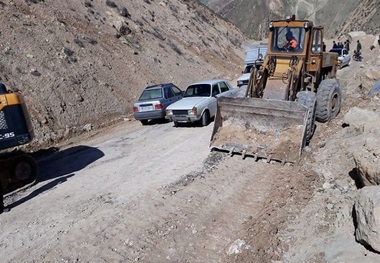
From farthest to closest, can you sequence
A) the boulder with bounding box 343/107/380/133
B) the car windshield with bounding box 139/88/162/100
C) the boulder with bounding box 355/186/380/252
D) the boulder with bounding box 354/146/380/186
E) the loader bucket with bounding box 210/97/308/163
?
1. the car windshield with bounding box 139/88/162/100
2. the loader bucket with bounding box 210/97/308/163
3. the boulder with bounding box 343/107/380/133
4. the boulder with bounding box 354/146/380/186
5. the boulder with bounding box 355/186/380/252

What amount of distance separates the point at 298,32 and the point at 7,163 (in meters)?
8.94

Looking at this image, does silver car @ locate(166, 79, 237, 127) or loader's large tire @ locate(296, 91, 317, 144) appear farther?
silver car @ locate(166, 79, 237, 127)

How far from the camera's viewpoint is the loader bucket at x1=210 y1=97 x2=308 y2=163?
10273 millimetres

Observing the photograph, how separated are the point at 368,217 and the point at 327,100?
719 cm

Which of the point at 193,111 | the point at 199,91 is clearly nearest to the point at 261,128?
the point at 193,111

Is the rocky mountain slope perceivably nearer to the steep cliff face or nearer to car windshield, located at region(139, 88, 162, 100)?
car windshield, located at region(139, 88, 162, 100)

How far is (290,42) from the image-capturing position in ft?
41.5

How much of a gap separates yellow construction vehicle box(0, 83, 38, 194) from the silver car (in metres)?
5.81

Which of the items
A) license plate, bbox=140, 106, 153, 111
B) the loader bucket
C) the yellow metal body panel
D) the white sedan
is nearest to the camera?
the yellow metal body panel

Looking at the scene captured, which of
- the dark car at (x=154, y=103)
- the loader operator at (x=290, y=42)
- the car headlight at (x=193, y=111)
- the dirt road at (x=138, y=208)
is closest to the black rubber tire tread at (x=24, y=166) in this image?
the dirt road at (x=138, y=208)

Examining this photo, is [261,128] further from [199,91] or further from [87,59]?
[87,59]

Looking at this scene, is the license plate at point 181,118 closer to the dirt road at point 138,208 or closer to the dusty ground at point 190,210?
the dirt road at point 138,208

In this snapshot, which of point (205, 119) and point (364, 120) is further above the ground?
point (364, 120)

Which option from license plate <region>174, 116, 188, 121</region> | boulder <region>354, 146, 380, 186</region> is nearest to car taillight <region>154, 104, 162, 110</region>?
license plate <region>174, 116, 188, 121</region>
